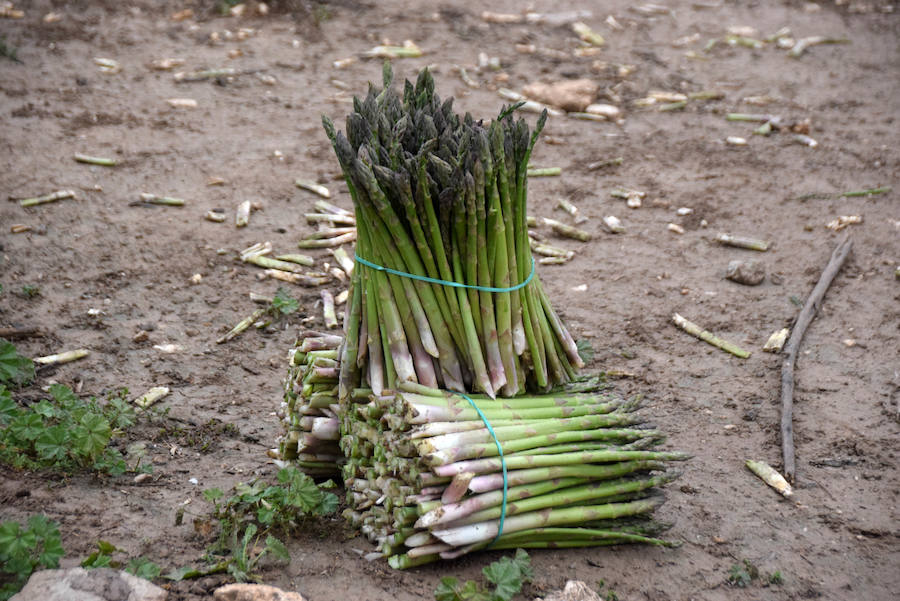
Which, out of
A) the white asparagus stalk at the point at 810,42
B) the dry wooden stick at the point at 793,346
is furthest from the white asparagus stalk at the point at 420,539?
the white asparagus stalk at the point at 810,42

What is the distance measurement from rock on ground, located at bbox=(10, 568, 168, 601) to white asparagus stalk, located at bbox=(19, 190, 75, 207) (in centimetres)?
466

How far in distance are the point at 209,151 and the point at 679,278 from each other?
15.3 feet

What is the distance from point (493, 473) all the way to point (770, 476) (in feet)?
5.71

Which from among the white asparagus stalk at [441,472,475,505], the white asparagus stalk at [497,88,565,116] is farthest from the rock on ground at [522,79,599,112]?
the white asparagus stalk at [441,472,475,505]

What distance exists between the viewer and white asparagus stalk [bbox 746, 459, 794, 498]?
402cm

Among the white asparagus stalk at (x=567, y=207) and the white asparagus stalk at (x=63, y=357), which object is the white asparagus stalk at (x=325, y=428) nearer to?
the white asparagus stalk at (x=63, y=357)

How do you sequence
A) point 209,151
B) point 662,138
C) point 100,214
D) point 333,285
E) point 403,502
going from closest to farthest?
point 403,502, point 333,285, point 100,214, point 209,151, point 662,138

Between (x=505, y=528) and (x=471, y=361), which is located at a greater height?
(x=471, y=361)

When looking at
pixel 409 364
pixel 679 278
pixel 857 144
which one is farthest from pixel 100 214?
pixel 857 144

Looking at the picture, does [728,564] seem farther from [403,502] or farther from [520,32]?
[520,32]

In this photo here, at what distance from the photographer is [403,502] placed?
3184 mm

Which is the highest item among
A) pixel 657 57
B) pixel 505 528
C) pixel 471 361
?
pixel 657 57

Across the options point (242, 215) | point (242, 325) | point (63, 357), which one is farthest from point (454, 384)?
point (242, 215)

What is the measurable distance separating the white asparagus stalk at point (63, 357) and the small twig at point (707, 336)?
3927mm
